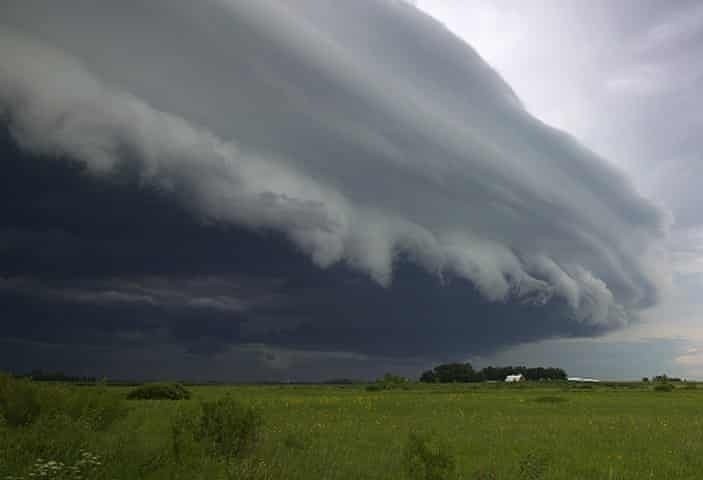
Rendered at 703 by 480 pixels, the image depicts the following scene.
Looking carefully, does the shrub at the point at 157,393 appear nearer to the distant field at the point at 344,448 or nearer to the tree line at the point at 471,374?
the distant field at the point at 344,448

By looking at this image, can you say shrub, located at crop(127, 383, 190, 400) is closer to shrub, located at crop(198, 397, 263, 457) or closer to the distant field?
the distant field

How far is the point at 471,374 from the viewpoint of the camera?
17812 centimetres

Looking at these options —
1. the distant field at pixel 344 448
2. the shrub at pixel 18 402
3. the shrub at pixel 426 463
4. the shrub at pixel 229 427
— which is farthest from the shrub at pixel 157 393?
the shrub at pixel 426 463

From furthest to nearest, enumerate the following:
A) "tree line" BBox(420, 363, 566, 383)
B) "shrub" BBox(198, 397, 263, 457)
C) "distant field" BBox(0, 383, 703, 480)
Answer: "tree line" BBox(420, 363, 566, 383), "shrub" BBox(198, 397, 263, 457), "distant field" BBox(0, 383, 703, 480)

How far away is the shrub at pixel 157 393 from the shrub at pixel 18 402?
36.7 metres

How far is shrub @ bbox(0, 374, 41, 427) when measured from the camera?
18.5 m

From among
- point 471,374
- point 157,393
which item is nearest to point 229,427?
point 157,393

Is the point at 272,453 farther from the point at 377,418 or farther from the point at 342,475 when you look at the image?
the point at 377,418

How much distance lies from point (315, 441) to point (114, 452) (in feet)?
28.0

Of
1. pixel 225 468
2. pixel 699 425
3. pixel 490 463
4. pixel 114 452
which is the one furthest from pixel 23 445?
pixel 699 425

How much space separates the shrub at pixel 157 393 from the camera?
181 ft

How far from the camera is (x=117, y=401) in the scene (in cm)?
2173

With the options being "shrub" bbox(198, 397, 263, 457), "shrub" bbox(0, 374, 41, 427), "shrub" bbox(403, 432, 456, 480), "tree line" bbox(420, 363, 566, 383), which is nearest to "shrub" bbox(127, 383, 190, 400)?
"shrub" bbox(0, 374, 41, 427)

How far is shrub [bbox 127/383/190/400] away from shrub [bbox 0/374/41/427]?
1447 inches
